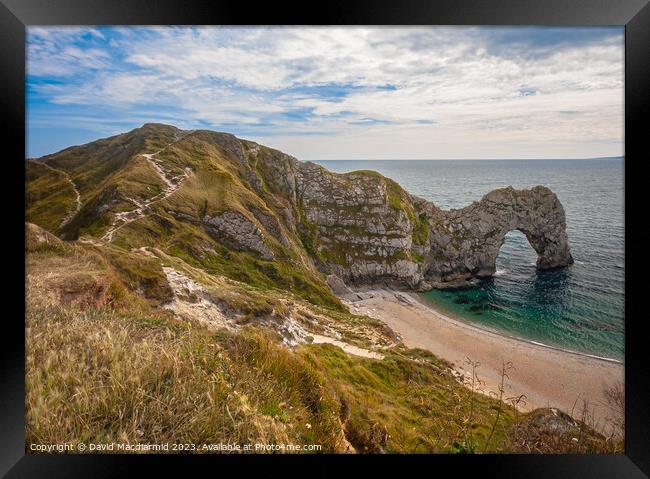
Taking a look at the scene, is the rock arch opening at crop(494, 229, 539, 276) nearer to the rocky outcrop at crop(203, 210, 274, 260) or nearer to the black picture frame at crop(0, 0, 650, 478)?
the rocky outcrop at crop(203, 210, 274, 260)

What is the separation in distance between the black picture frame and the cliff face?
14.2m

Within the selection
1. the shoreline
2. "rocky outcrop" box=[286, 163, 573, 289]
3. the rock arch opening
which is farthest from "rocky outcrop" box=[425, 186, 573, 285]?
the shoreline

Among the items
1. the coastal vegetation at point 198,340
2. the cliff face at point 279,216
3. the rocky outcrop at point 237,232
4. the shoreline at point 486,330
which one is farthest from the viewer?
the rocky outcrop at point 237,232

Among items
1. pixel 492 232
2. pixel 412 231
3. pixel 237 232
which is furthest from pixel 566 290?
pixel 237 232

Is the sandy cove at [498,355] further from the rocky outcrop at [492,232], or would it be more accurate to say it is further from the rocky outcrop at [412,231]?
the rocky outcrop at [492,232]

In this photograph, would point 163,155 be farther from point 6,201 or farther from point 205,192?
point 6,201

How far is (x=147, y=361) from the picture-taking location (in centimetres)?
311

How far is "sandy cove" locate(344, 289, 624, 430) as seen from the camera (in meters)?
15.8

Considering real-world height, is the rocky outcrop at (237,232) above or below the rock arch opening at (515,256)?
above

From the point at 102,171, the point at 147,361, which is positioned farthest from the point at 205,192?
the point at 147,361
